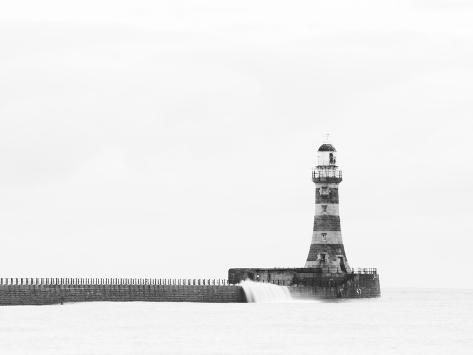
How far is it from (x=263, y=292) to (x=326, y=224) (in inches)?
302

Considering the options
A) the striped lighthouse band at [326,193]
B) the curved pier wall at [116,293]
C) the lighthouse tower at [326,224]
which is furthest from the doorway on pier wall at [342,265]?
the curved pier wall at [116,293]

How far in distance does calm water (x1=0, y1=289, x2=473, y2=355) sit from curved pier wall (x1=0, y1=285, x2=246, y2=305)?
719 millimetres

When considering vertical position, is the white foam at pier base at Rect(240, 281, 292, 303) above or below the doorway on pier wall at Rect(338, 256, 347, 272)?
below

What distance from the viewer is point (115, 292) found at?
11156 cm

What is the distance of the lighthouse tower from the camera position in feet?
381

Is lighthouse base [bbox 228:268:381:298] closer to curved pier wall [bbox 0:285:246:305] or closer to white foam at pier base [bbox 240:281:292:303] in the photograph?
white foam at pier base [bbox 240:281:292:303]

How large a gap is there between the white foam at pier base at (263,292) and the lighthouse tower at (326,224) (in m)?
2.96

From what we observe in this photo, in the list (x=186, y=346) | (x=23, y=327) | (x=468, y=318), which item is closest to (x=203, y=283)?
(x=468, y=318)

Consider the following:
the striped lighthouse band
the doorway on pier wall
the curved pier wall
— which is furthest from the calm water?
the striped lighthouse band

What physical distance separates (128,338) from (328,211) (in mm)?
35693

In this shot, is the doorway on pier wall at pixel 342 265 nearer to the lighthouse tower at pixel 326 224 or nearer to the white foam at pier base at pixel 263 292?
the lighthouse tower at pixel 326 224

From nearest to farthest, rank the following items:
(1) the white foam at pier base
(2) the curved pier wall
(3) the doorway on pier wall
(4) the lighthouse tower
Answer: (2) the curved pier wall → (4) the lighthouse tower → (3) the doorway on pier wall → (1) the white foam at pier base

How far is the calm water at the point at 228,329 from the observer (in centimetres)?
7838

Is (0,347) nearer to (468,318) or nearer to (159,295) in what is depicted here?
(159,295)
